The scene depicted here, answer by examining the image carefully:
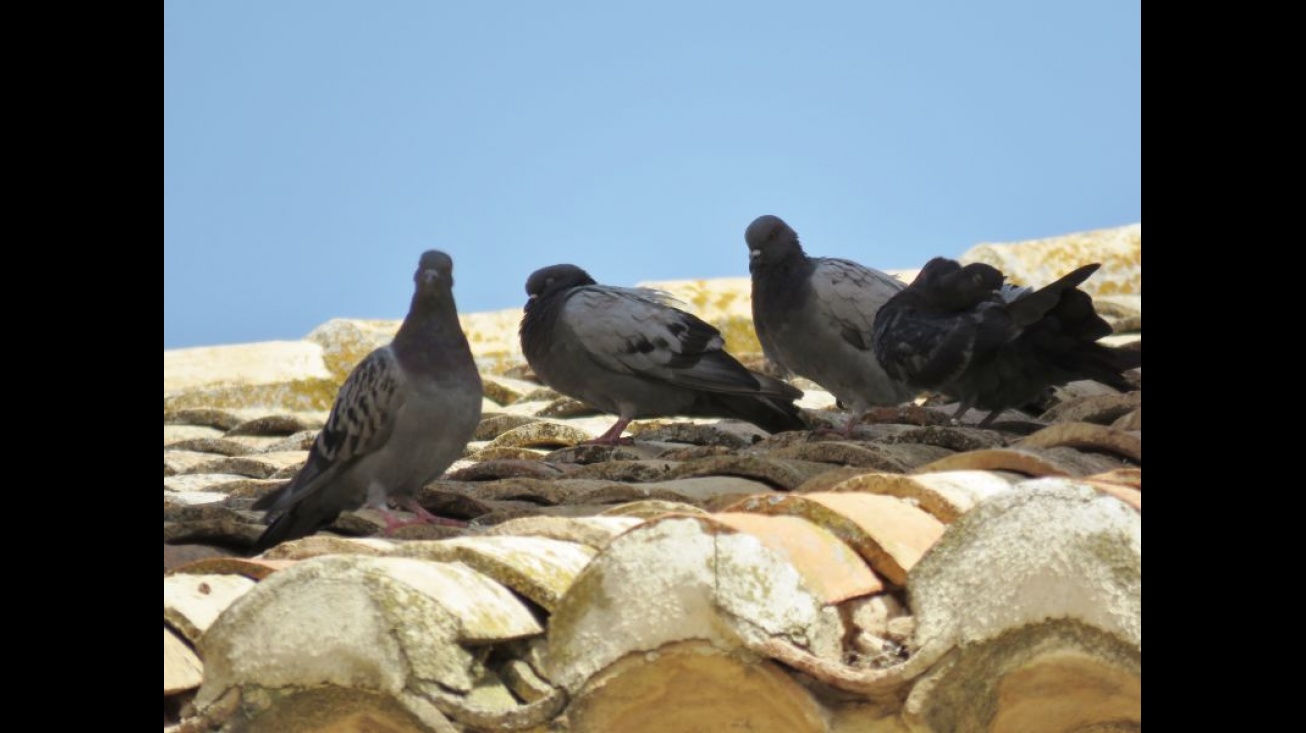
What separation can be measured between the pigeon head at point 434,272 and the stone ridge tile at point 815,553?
266 cm

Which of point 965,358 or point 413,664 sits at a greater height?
point 965,358

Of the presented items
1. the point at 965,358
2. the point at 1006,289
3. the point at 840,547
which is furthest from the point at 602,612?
the point at 1006,289

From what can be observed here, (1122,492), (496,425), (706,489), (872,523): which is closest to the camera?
(1122,492)

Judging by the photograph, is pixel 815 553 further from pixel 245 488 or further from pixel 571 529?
pixel 245 488

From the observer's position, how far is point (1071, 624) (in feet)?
10.4

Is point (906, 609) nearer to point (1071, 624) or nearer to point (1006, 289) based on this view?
point (1071, 624)

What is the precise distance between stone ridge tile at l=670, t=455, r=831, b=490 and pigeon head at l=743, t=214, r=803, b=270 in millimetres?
3828

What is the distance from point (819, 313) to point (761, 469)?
148 inches

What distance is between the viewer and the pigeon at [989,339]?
7.78 meters

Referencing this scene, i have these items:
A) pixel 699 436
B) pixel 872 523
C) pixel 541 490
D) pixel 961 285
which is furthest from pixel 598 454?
pixel 872 523

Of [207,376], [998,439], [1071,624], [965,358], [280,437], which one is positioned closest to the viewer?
[1071,624]

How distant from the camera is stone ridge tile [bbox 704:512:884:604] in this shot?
3.59 meters

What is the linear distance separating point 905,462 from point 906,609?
9.28ft

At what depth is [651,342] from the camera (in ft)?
30.5
